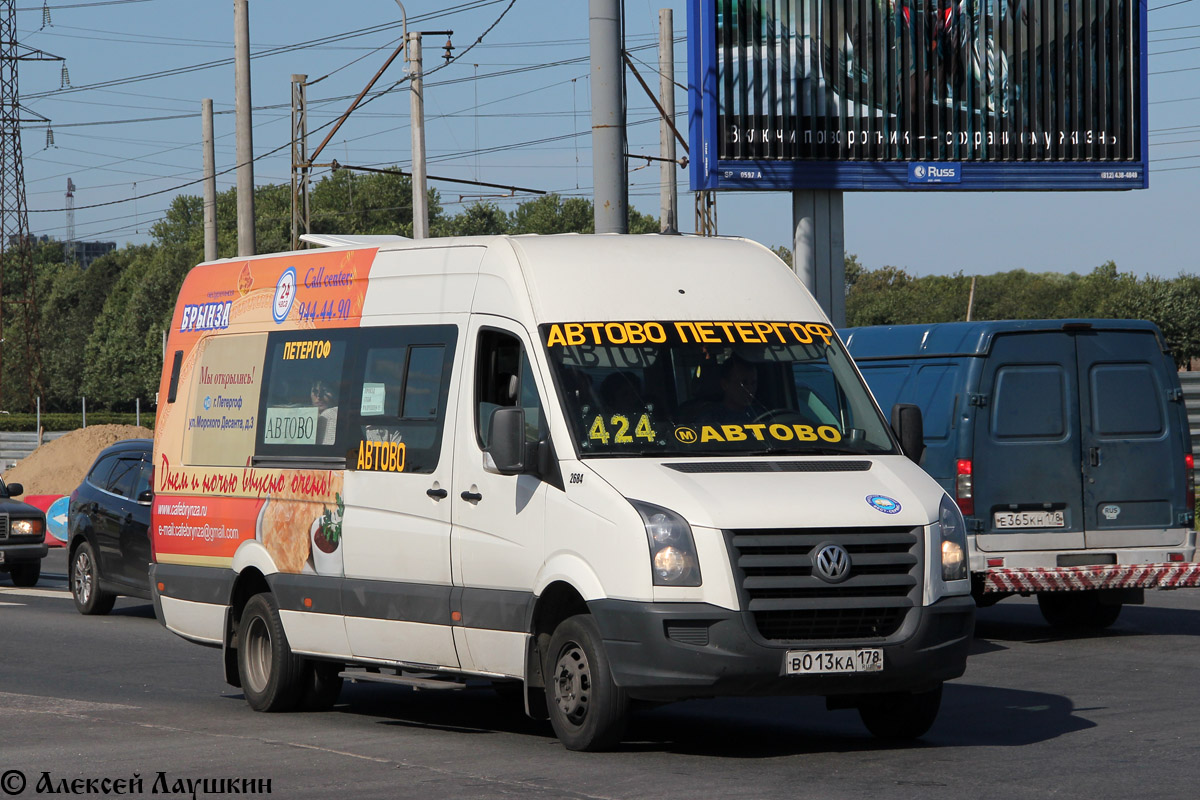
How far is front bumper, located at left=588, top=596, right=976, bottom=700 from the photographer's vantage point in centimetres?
793

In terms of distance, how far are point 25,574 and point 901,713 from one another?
15.7m

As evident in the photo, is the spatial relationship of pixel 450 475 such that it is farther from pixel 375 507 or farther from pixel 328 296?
pixel 328 296

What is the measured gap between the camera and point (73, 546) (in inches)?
716

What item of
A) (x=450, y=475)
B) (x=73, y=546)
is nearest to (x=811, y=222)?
(x=73, y=546)

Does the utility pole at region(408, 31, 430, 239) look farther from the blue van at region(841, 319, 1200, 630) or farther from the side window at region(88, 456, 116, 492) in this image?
the blue van at region(841, 319, 1200, 630)

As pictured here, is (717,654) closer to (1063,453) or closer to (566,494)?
(566,494)

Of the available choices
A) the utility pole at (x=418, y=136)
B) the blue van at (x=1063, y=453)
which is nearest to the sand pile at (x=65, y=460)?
the utility pole at (x=418, y=136)

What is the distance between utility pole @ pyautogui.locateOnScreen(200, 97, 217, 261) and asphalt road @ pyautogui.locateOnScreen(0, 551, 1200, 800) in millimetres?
19979

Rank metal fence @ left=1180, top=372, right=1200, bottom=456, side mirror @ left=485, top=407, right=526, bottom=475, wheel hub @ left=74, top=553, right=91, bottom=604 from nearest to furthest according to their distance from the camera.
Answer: side mirror @ left=485, top=407, right=526, bottom=475 < wheel hub @ left=74, top=553, right=91, bottom=604 < metal fence @ left=1180, top=372, right=1200, bottom=456

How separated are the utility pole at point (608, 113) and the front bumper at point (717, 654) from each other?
7.63m

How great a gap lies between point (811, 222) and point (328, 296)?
46.2 feet

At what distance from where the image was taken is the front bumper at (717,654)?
793 cm

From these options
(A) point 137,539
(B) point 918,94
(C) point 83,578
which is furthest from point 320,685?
(B) point 918,94

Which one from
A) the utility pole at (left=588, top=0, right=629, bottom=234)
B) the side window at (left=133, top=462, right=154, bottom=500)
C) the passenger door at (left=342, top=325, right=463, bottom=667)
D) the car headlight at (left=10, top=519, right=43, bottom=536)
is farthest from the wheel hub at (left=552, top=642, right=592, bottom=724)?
the car headlight at (left=10, top=519, right=43, bottom=536)
